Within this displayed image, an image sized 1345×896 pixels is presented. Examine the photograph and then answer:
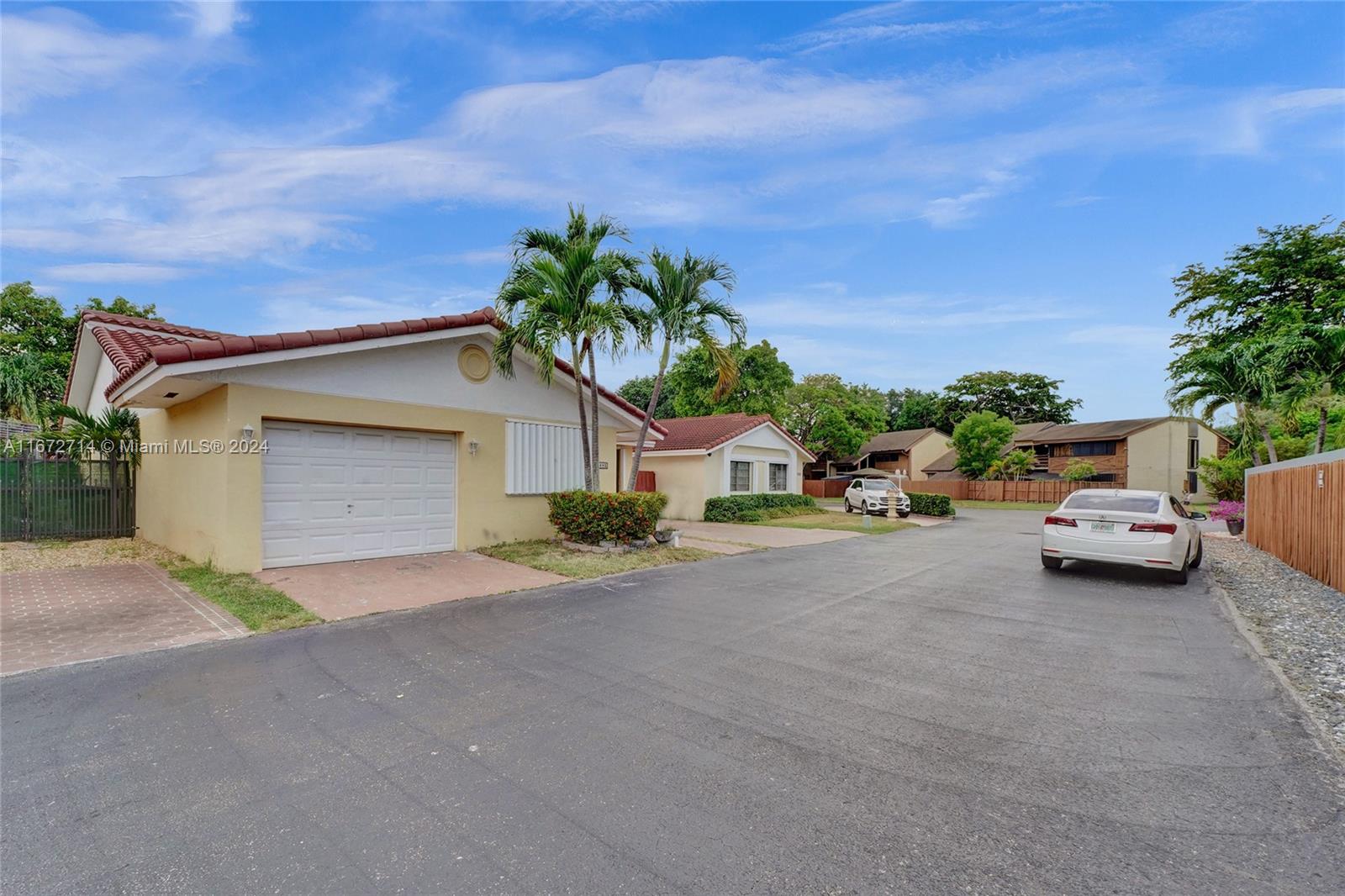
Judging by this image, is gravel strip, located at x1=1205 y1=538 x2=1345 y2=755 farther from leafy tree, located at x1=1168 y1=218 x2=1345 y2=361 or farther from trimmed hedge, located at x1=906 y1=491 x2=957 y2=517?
leafy tree, located at x1=1168 y1=218 x2=1345 y2=361

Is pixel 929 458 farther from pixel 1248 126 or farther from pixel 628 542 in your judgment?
pixel 628 542

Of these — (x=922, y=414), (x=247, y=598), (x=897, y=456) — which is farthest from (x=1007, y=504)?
(x=247, y=598)

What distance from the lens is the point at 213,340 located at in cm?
1078

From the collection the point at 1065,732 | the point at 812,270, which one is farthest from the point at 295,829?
the point at 812,270

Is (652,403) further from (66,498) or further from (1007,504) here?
(1007,504)

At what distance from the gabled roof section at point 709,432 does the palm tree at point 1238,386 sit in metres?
13.5

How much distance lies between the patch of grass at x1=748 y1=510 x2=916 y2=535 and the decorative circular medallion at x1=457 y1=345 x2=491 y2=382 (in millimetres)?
11628

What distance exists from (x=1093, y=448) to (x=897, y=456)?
1380 centimetres

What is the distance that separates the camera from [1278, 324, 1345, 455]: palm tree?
15.3 m

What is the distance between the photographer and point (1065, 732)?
13.0 ft

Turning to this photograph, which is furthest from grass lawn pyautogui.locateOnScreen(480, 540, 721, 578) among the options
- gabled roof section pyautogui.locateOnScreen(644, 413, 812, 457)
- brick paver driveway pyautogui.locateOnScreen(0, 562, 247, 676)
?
gabled roof section pyautogui.locateOnScreen(644, 413, 812, 457)

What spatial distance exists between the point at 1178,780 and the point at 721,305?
10426 millimetres

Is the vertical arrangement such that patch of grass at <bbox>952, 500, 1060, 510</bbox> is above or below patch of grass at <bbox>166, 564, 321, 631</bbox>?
below

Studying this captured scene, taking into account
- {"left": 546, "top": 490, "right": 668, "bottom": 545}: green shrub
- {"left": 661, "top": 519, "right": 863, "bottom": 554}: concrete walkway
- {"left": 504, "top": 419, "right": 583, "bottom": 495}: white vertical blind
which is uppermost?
{"left": 504, "top": 419, "right": 583, "bottom": 495}: white vertical blind
